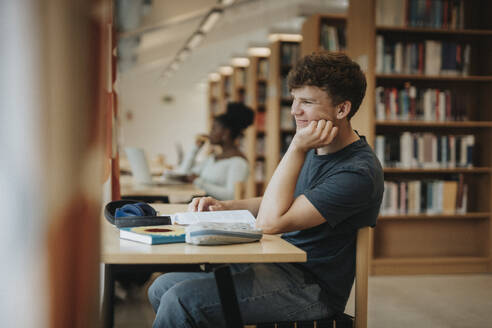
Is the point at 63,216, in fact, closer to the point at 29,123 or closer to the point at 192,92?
the point at 29,123

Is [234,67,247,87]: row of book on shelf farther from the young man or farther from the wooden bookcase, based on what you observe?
the young man

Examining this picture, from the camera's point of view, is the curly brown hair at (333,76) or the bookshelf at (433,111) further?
the bookshelf at (433,111)

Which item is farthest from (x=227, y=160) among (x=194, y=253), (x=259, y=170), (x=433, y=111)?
(x=259, y=170)

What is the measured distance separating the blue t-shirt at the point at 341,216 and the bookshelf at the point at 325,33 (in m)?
3.42

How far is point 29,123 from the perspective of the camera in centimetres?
29

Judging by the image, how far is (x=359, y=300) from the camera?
53.8 inches

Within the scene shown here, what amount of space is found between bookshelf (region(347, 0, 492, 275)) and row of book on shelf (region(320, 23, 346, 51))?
2.19 ft

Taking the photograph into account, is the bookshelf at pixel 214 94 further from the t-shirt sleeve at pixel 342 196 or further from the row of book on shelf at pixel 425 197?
the t-shirt sleeve at pixel 342 196

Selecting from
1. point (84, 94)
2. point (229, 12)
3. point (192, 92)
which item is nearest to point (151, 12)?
point (229, 12)

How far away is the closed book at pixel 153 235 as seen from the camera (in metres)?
1.27

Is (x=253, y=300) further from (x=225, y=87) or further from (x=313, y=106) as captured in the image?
(x=225, y=87)

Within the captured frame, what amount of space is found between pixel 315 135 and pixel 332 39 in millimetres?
3517

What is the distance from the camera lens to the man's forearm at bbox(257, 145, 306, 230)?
142 cm

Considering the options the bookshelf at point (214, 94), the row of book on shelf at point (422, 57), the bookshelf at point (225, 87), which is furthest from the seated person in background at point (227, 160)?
the bookshelf at point (214, 94)
